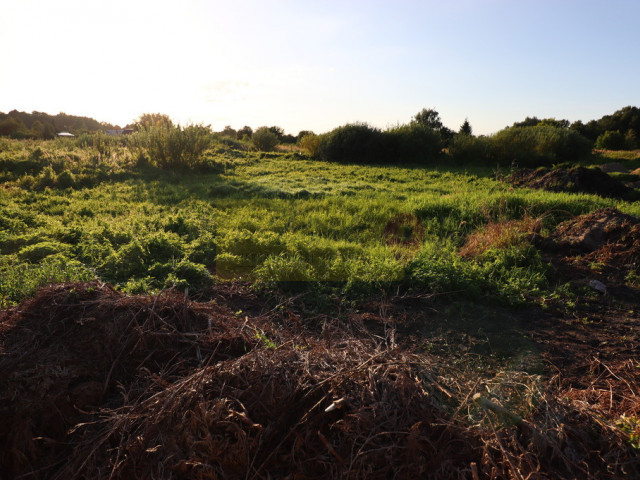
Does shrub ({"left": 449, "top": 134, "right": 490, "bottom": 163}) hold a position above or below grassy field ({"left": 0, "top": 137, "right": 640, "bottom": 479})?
above

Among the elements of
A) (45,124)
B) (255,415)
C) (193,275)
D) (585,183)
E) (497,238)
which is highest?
(45,124)

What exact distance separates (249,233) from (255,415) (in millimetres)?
4588

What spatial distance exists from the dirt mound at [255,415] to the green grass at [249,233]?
1560mm

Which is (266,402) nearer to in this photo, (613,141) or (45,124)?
(613,141)

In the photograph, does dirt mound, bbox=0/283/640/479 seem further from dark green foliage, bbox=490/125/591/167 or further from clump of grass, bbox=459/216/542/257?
dark green foliage, bbox=490/125/591/167

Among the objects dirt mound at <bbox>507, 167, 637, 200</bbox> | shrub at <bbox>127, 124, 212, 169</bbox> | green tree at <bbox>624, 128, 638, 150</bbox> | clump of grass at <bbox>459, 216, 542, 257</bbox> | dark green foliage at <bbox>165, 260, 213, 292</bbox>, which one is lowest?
dark green foliage at <bbox>165, 260, 213, 292</bbox>

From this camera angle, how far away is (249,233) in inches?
254

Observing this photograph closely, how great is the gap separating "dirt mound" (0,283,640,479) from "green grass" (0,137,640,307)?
5.12ft

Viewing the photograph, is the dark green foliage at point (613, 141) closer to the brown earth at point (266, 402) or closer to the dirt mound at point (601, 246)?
the dirt mound at point (601, 246)

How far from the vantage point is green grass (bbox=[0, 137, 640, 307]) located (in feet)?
15.4

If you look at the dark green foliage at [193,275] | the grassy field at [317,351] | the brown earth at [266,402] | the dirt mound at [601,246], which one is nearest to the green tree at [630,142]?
the grassy field at [317,351]

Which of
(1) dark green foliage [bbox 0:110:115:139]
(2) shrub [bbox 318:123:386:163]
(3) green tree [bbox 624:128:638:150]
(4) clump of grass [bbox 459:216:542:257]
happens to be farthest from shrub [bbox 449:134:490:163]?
(1) dark green foliage [bbox 0:110:115:139]

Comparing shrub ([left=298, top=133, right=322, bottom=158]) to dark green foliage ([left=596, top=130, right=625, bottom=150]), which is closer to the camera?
shrub ([left=298, top=133, right=322, bottom=158])

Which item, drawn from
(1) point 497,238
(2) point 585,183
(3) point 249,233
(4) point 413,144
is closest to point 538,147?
(4) point 413,144
